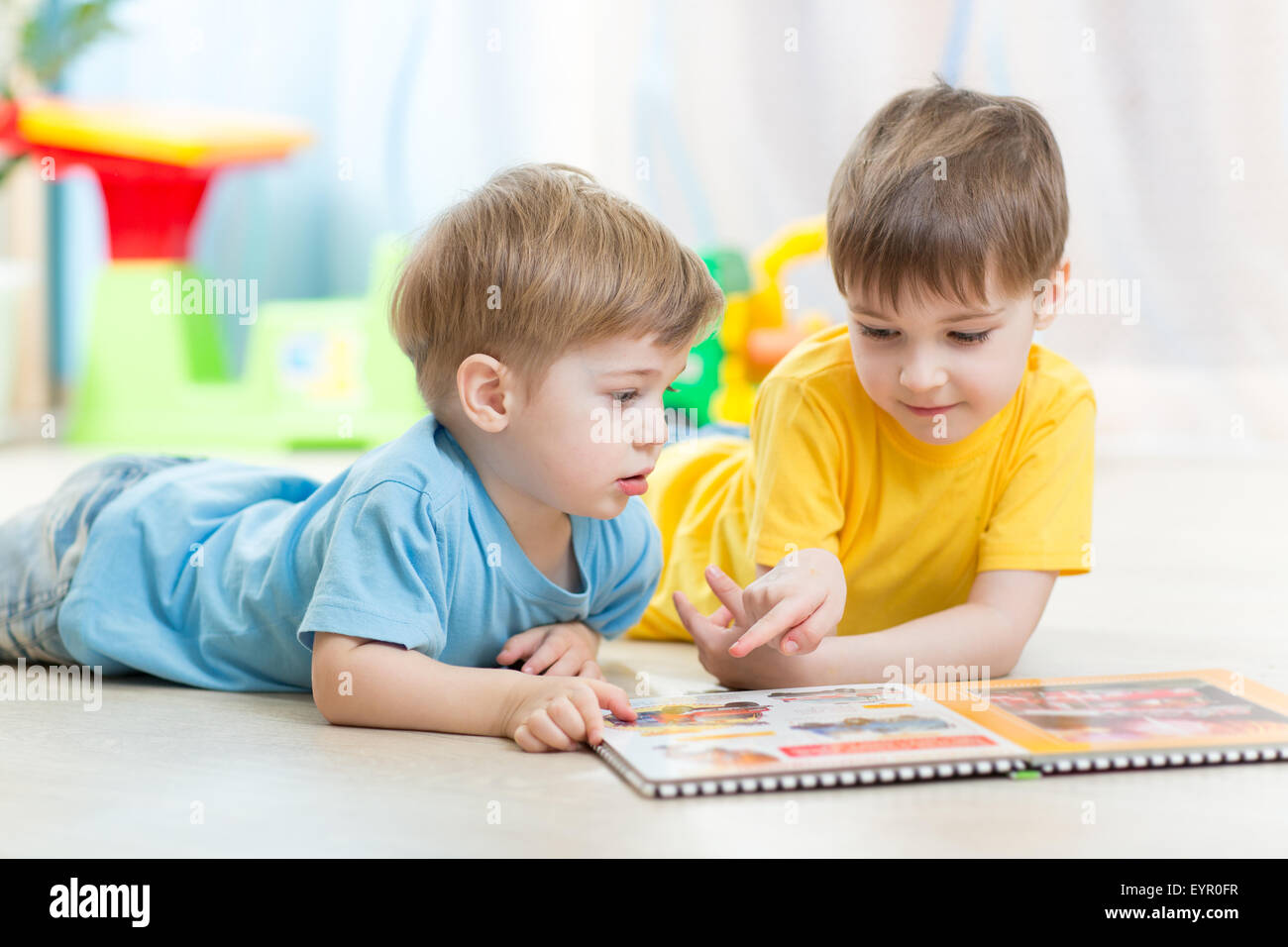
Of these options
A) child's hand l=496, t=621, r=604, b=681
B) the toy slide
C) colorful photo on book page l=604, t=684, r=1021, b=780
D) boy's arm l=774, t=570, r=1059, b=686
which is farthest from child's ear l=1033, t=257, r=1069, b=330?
the toy slide

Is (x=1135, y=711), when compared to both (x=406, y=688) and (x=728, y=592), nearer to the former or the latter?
(x=728, y=592)

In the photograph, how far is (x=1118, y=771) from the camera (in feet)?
2.51

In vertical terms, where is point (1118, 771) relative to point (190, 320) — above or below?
below

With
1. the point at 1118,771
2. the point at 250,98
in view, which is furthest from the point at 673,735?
the point at 250,98

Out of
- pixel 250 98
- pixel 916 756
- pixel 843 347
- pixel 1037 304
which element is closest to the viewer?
pixel 916 756

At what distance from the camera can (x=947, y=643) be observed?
0.97 metres

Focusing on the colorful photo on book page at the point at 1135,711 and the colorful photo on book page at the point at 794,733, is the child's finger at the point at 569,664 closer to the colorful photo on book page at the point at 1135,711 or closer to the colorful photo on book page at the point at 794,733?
the colorful photo on book page at the point at 794,733

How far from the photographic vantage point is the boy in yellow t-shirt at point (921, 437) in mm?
927

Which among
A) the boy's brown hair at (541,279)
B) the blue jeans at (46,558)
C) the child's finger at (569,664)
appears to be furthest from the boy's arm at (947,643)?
the blue jeans at (46,558)

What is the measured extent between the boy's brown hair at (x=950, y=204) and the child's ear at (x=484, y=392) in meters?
0.25

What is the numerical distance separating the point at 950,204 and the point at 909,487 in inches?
8.9

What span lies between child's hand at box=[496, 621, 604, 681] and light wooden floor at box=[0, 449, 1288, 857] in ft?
0.20

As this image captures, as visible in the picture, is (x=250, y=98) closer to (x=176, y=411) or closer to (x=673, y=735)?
(x=176, y=411)
